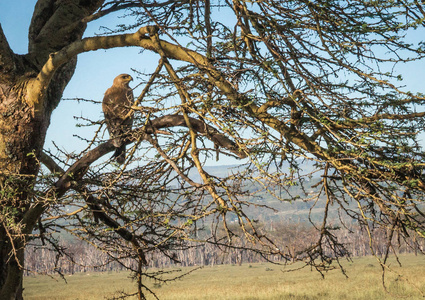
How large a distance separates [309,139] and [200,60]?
1484 mm

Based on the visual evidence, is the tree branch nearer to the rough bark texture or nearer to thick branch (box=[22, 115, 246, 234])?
the rough bark texture

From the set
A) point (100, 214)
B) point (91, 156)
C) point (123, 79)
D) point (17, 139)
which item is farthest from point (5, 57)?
point (100, 214)

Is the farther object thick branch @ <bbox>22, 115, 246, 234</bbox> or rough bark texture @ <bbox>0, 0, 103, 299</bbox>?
rough bark texture @ <bbox>0, 0, 103, 299</bbox>

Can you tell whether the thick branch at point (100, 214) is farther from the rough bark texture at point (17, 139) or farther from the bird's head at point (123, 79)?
the bird's head at point (123, 79)

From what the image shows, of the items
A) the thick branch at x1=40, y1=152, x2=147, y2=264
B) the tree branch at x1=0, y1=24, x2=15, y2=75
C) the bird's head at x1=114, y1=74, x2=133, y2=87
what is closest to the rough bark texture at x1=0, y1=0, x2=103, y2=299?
the tree branch at x1=0, y1=24, x2=15, y2=75

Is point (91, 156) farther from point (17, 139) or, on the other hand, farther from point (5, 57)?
point (5, 57)

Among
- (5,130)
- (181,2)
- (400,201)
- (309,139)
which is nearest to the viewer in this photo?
(400,201)

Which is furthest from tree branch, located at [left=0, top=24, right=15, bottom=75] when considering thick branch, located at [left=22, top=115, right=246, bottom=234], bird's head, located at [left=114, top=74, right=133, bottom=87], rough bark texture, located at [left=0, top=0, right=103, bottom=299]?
thick branch, located at [left=22, top=115, right=246, bottom=234]

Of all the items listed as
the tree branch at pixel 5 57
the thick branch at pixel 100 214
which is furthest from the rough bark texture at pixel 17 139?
the thick branch at pixel 100 214

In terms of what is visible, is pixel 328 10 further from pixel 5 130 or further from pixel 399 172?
pixel 5 130

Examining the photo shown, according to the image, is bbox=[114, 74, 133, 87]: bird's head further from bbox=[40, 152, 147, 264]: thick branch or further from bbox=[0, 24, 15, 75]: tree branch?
bbox=[40, 152, 147, 264]: thick branch

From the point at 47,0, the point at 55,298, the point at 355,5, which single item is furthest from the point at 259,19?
the point at 55,298

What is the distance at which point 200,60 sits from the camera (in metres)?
4.67

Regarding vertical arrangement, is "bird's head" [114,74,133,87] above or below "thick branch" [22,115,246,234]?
above
